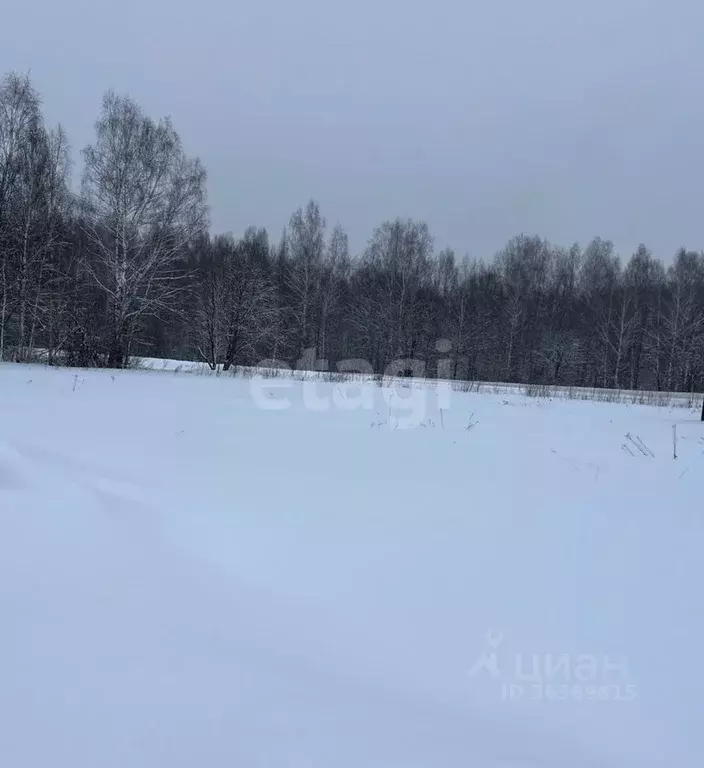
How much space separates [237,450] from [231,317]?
11640 millimetres

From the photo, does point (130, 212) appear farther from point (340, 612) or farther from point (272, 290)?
point (340, 612)

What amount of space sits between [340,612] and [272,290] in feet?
50.4

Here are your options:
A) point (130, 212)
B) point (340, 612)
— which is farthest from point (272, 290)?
point (340, 612)

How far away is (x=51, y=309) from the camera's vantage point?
41.5 ft

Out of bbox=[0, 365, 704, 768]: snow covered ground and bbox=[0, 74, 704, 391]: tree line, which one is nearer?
bbox=[0, 365, 704, 768]: snow covered ground

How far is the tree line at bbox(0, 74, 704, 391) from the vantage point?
→ 528 inches

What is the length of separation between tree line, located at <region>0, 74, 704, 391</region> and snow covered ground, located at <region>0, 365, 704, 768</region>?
11573mm

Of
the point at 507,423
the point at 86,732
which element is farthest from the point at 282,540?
the point at 507,423

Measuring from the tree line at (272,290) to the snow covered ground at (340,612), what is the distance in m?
11.6

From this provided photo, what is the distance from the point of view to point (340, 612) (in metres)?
1.66

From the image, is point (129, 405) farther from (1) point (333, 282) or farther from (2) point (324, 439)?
(1) point (333, 282)

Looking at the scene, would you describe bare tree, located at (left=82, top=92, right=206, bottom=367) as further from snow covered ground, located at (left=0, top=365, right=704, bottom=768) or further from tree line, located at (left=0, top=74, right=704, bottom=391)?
snow covered ground, located at (left=0, top=365, right=704, bottom=768)

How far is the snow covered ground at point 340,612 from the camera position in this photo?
115 cm

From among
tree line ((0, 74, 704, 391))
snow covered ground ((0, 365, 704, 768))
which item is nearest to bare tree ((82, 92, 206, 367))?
tree line ((0, 74, 704, 391))
